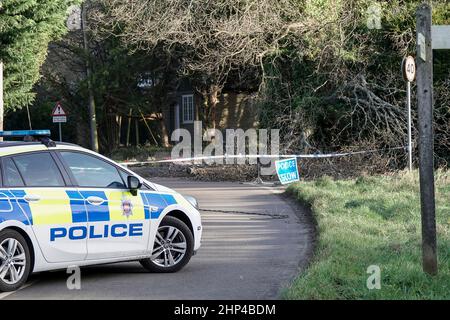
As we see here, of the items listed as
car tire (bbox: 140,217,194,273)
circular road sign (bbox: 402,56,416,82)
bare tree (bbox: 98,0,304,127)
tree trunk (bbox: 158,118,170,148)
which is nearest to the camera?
car tire (bbox: 140,217,194,273)

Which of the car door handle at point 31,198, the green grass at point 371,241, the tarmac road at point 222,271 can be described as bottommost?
the tarmac road at point 222,271

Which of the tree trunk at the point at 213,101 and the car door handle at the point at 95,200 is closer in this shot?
the car door handle at the point at 95,200

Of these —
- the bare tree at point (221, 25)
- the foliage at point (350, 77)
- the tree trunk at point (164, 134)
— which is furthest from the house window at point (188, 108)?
the foliage at point (350, 77)

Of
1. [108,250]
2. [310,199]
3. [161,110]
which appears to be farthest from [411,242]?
[161,110]

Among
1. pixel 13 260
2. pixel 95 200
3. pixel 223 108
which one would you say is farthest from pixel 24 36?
pixel 223 108

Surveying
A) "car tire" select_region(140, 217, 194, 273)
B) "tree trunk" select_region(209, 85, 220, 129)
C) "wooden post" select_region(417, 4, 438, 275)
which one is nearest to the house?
"tree trunk" select_region(209, 85, 220, 129)

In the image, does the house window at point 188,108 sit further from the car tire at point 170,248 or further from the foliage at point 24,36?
the car tire at point 170,248

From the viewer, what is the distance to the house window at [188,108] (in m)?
42.7

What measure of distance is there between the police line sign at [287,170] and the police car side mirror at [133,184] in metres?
11.3

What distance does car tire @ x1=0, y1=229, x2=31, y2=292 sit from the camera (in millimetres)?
7707

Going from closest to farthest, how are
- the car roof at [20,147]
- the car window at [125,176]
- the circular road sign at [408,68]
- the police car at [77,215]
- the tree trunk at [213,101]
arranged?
Result: 1. the police car at [77,215]
2. the car roof at [20,147]
3. the car window at [125,176]
4. the circular road sign at [408,68]
5. the tree trunk at [213,101]

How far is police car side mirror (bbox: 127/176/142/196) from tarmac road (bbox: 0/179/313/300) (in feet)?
3.45

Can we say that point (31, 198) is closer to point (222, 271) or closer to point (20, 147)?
point (20, 147)

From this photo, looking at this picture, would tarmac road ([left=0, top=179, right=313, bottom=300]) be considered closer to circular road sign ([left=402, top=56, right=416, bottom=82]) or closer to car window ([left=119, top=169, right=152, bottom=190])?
car window ([left=119, top=169, right=152, bottom=190])
